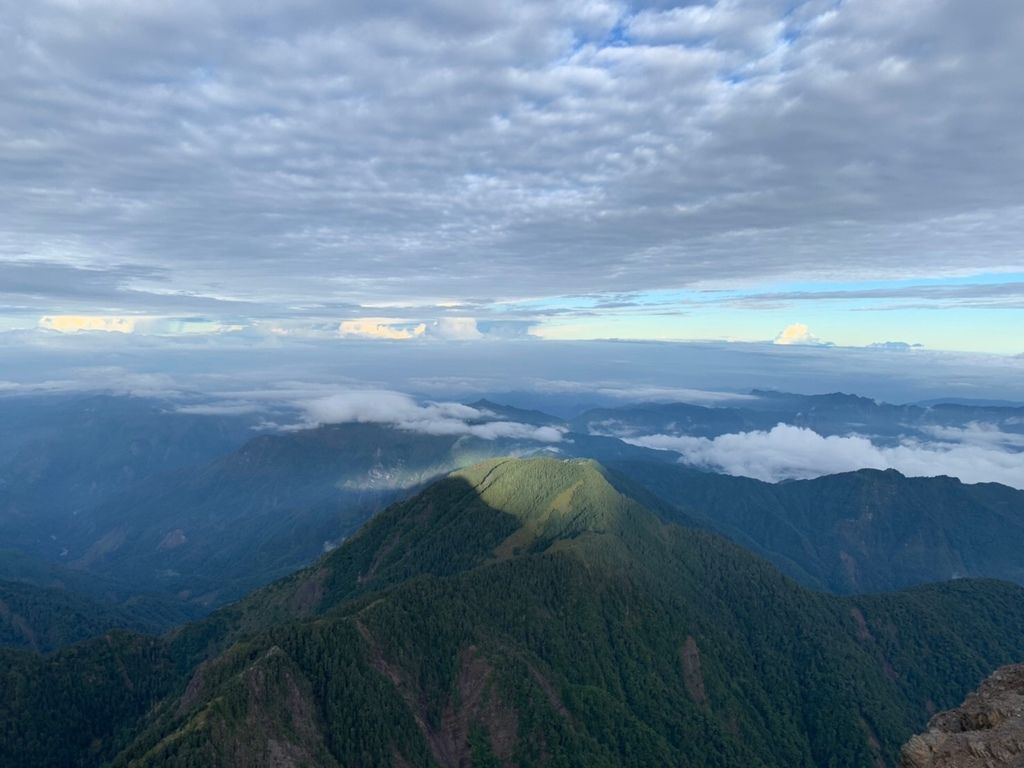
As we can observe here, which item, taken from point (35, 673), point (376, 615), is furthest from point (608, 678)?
point (35, 673)

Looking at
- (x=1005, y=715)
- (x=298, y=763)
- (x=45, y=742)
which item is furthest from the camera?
(x=45, y=742)

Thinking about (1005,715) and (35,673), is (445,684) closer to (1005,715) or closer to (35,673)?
(35,673)

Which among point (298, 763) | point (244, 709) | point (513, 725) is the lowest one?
point (513, 725)

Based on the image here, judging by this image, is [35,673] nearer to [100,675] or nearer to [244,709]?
[100,675]

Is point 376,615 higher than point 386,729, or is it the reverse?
point 376,615

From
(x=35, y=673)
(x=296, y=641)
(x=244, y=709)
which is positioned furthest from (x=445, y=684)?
(x=35, y=673)

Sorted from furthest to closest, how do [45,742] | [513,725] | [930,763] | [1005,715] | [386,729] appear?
1. [45,742]
2. [513,725]
3. [386,729]
4. [1005,715]
5. [930,763]

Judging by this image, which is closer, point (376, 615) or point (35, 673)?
point (376, 615)
